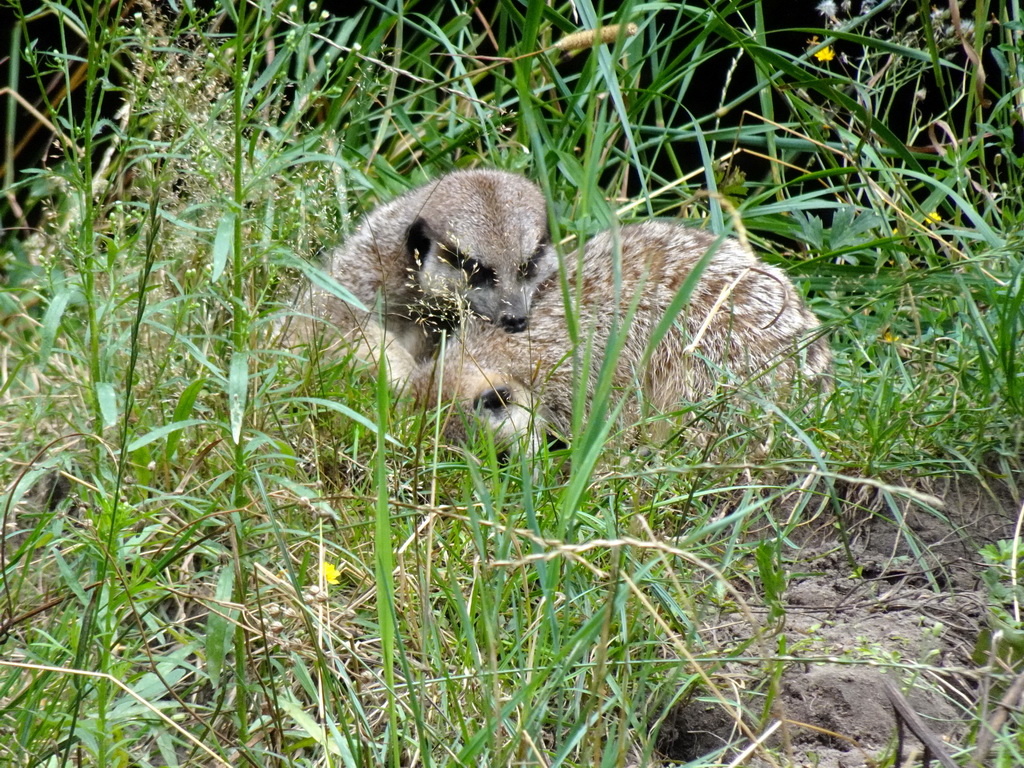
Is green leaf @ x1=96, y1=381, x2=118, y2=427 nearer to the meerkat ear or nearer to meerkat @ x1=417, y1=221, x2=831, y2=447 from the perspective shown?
meerkat @ x1=417, y1=221, x2=831, y2=447

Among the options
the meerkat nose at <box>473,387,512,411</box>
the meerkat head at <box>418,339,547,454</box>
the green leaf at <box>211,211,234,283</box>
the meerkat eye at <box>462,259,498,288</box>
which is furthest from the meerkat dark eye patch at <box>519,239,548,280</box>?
the green leaf at <box>211,211,234,283</box>

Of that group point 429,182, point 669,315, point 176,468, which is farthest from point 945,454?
point 429,182

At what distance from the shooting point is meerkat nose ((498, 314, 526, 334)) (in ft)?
13.6

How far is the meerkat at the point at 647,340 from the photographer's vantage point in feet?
11.2

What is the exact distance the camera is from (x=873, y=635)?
2.24 m

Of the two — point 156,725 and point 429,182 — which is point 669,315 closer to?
point 156,725

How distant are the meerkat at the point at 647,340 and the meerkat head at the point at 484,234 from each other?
1.10 feet

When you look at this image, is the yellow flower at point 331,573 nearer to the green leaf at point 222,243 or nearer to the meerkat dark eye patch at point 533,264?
the green leaf at point 222,243

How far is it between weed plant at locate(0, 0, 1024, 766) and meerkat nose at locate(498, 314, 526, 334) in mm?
837

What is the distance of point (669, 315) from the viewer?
1461 mm

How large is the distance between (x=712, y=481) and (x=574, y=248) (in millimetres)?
2062

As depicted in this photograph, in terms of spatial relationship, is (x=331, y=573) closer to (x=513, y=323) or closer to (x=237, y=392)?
(x=237, y=392)

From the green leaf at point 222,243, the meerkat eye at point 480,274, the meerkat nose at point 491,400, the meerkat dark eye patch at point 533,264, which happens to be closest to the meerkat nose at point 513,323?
the meerkat eye at point 480,274

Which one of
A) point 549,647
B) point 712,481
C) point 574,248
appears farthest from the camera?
point 574,248
